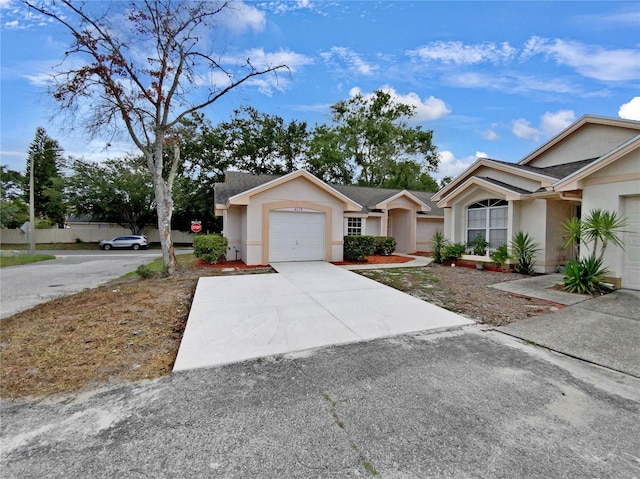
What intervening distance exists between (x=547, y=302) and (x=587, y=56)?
9.14 metres

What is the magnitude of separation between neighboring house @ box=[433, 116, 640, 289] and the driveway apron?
5.83m

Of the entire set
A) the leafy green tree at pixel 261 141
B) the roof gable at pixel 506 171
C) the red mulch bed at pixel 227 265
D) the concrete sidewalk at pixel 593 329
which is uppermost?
→ the leafy green tree at pixel 261 141

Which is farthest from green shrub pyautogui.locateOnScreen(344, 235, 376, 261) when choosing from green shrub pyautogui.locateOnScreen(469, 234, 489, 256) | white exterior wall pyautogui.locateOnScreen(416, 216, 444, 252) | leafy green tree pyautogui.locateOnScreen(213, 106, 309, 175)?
leafy green tree pyautogui.locateOnScreen(213, 106, 309, 175)

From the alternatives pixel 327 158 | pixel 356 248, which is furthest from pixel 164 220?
pixel 327 158

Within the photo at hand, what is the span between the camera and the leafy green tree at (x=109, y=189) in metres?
28.8

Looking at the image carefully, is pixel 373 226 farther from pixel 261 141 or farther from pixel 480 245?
pixel 261 141

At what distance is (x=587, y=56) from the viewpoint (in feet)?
33.3

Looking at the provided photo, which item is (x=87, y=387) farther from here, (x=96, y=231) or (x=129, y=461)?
(x=96, y=231)

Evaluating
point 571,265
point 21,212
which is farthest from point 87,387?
point 21,212

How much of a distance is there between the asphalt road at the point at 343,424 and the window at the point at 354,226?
13.6 m

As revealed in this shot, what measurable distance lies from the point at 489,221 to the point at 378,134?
71.8 ft

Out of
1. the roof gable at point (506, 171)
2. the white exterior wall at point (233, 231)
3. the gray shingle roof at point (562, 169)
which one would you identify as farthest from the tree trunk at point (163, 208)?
the gray shingle roof at point (562, 169)

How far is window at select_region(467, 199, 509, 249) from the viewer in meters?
11.6

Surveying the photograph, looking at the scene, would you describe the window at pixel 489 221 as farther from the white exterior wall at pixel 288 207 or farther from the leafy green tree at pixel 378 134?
the leafy green tree at pixel 378 134
